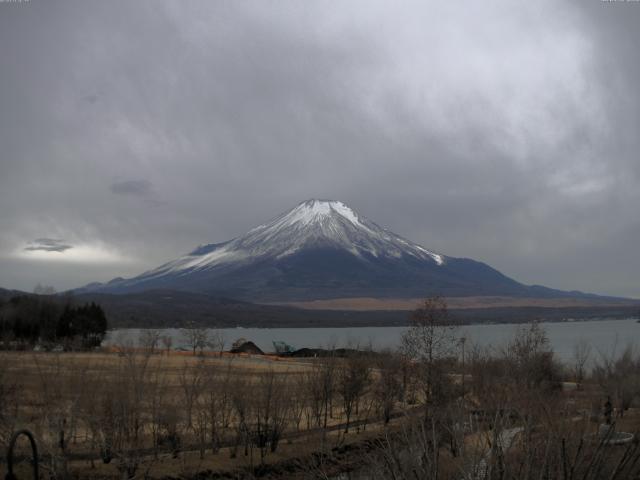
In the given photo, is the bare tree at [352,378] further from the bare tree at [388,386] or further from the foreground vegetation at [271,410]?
the bare tree at [388,386]

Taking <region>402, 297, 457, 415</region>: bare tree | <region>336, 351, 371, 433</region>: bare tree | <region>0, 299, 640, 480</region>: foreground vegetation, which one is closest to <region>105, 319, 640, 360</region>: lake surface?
<region>336, 351, 371, 433</region>: bare tree

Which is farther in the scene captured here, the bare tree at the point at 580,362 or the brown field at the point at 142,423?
the bare tree at the point at 580,362

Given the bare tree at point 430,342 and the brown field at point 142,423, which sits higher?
the bare tree at point 430,342

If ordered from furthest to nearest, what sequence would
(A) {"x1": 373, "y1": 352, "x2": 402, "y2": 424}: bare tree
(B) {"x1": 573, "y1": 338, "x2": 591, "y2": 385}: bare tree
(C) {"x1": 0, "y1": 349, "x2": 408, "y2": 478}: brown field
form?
(B) {"x1": 573, "y1": 338, "x2": 591, "y2": 385}: bare tree < (A) {"x1": 373, "y1": 352, "x2": 402, "y2": 424}: bare tree < (C) {"x1": 0, "y1": 349, "x2": 408, "y2": 478}: brown field

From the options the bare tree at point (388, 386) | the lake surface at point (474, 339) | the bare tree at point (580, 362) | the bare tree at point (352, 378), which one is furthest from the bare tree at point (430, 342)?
the bare tree at point (580, 362)

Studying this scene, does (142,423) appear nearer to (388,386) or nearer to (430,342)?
(430,342)

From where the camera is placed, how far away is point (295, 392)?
32.9m

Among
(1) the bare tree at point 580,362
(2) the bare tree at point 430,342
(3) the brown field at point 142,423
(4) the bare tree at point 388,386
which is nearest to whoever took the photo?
(3) the brown field at point 142,423

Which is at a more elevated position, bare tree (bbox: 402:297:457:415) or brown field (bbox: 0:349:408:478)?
bare tree (bbox: 402:297:457:415)

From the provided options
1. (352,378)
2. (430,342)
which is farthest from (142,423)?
(352,378)

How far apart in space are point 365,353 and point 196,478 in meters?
19.3

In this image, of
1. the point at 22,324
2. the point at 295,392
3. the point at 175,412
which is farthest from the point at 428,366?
the point at 22,324

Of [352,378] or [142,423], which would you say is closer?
[142,423]

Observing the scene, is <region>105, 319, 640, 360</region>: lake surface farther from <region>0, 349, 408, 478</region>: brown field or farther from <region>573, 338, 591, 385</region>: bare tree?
<region>0, 349, 408, 478</region>: brown field
